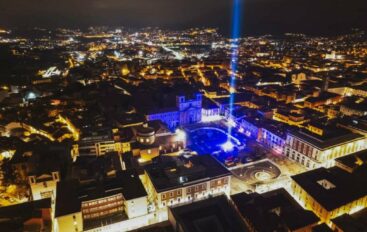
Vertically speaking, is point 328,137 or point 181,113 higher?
point 328,137

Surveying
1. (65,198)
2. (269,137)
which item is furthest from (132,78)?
(65,198)

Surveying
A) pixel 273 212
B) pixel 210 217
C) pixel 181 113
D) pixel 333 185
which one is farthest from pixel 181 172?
pixel 181 113

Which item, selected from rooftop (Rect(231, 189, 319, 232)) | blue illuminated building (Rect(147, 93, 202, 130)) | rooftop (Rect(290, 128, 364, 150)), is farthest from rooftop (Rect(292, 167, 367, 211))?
blue illuminated building (Rect(147, 93, 202, 130))

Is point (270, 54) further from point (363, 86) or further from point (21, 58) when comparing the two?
point (21, 58)

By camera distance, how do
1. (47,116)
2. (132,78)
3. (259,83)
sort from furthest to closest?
(132,78) < (259,83) < (47,116)

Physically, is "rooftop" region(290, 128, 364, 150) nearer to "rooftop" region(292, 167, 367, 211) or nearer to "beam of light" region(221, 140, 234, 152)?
Answer: "rooftop" region(292, 167, 367, 211)

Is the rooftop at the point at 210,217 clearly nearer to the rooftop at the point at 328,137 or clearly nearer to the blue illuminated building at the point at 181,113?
the rooftop at the point at 328,137

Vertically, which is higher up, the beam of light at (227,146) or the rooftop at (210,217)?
the rooftop at (210,217)

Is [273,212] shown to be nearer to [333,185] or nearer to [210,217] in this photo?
[210,217]

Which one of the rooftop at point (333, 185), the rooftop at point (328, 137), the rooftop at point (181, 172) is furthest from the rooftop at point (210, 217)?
the rooftop at point (328, 137)

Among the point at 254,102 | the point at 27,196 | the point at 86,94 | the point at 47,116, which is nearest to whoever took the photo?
the point at 27,196

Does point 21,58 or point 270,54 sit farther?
point 270,54
